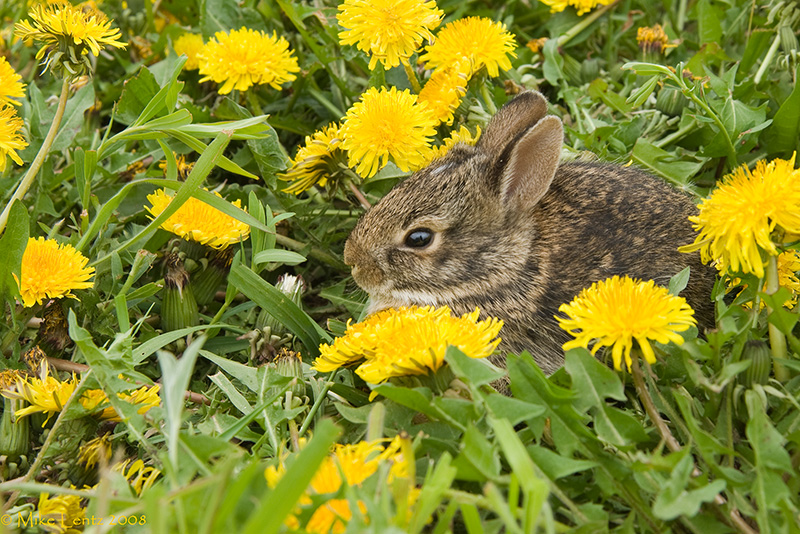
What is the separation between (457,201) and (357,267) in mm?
514

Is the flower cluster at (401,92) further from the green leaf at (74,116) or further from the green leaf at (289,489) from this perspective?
the green leaf at (289,489)

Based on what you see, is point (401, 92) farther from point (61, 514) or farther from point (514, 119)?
point (61, 514)

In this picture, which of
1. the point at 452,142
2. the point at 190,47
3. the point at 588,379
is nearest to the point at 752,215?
the point at 588,379

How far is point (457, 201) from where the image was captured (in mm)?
3301

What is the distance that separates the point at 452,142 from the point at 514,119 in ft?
1.02

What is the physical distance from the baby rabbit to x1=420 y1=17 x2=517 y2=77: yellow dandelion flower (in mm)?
274

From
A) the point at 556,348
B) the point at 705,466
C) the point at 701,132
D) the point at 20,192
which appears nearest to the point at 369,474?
the point at 705,466

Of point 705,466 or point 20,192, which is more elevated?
point 20,192

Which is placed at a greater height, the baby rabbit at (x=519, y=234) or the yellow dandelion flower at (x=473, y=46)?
the yellow dandelion flower at (x=473, y=46)

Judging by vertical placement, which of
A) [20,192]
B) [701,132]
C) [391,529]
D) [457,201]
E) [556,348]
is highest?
[20,192]

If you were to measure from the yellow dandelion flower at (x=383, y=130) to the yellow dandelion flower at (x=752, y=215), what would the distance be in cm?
128

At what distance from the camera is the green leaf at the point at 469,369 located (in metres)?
2.16

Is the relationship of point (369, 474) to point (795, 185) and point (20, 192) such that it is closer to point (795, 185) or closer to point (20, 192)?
point (795, 185)

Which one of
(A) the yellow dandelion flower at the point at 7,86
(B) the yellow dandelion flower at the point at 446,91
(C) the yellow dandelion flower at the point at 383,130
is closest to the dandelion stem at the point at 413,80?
(B) the yellow dandelion flower at the point at 446,91
